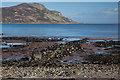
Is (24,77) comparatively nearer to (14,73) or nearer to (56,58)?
(14,73)

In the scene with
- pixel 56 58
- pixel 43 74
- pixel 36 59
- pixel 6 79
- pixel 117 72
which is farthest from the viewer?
pixel 56 58

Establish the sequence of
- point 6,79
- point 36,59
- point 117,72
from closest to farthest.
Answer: point 6,79 → point 117,72 → point 36,59

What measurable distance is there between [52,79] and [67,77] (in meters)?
1.25

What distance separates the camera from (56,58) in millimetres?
20922

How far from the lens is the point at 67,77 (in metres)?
13.0

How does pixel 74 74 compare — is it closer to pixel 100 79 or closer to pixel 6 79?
pixel 100 79

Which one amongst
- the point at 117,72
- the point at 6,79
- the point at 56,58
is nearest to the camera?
the point at 6,79

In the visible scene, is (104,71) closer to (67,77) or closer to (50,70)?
(67,77)

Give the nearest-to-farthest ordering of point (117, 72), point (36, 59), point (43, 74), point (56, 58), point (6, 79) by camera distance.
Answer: point (6, 79), point (43, 74), point (117, 72), point (36, 59), point (56, 58)

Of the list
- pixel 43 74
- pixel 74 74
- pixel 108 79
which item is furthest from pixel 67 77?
pixel 108 79

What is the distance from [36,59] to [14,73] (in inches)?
226

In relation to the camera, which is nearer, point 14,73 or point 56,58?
point 14,73

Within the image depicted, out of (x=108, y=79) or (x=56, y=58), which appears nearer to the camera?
(x=108, y=79)

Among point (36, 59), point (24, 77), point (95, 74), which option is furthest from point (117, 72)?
point (36, 59)
